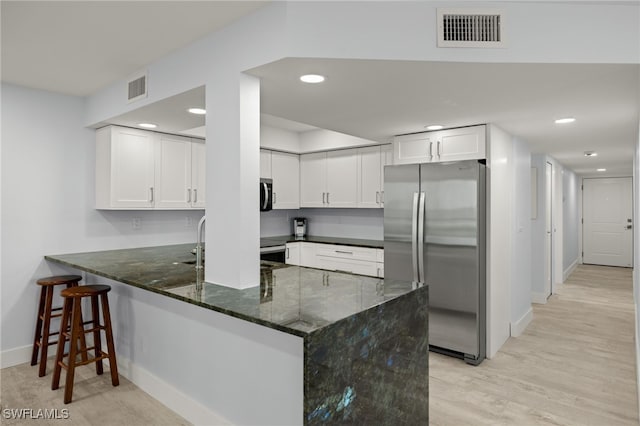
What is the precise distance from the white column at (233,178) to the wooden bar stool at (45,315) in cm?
177

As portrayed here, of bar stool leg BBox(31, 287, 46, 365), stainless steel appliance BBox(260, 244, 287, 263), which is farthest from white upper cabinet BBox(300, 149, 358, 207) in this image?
bar stool leg BBox(31, 287, 46, 365)

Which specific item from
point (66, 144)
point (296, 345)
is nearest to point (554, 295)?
point (296, 345)

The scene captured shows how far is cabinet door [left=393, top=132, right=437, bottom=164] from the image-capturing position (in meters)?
3.86

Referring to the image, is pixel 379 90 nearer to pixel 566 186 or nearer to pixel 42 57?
pixel 42 57

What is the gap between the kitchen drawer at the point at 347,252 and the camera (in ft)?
14.9

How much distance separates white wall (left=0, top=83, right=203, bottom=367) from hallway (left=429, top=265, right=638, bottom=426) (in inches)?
137

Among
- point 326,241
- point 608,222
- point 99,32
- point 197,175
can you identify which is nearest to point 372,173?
point 326,241

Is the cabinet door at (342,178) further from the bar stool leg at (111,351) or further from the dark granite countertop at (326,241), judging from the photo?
the bar stool leg at (111,351)

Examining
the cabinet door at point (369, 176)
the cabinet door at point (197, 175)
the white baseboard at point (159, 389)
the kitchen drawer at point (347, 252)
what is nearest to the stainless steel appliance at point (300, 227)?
the kitchen drawer at point (347, 252)

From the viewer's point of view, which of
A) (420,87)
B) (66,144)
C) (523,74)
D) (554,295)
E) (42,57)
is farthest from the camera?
(554,295)

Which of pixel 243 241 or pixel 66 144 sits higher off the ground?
pixel 66 144

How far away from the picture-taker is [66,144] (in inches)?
144

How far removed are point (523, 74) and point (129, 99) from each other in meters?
2.79

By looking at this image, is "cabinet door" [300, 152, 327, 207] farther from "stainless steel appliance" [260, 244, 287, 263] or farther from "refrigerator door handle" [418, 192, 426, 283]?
"refrigerator door handle" [418, 192, 426, 283]
